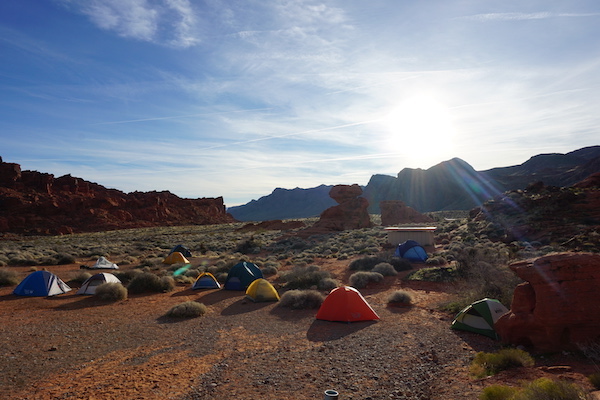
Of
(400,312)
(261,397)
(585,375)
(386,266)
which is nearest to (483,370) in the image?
(585,375)

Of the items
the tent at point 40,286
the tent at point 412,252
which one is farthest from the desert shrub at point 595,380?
the tent at point 40,286

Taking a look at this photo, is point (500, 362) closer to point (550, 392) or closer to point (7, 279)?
point (550, 392)

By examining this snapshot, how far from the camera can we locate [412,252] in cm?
2347

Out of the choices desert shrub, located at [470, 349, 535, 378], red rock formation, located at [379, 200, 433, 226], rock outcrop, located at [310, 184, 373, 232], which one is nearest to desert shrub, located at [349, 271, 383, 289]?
desert shrub, located at [470, 349, 535, 378]

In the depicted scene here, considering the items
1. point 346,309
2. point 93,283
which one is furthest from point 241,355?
point 93,283

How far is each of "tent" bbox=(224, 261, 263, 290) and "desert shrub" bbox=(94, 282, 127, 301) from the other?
4.57m

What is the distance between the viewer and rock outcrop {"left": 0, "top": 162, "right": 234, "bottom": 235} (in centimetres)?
7340

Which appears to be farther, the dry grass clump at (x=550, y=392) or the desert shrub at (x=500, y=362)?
the desert shrub at (x=500, y=362)

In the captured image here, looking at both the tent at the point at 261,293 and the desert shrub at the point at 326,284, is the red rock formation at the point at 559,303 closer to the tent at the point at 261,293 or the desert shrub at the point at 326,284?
the desert shrub at the point at 326,284

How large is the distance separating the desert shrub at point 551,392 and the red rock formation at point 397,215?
177 ft

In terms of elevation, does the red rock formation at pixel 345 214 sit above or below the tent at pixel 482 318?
above

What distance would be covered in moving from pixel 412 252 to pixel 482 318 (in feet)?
47.0

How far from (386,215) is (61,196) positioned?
84665 mm

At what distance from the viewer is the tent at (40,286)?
49.9ft
